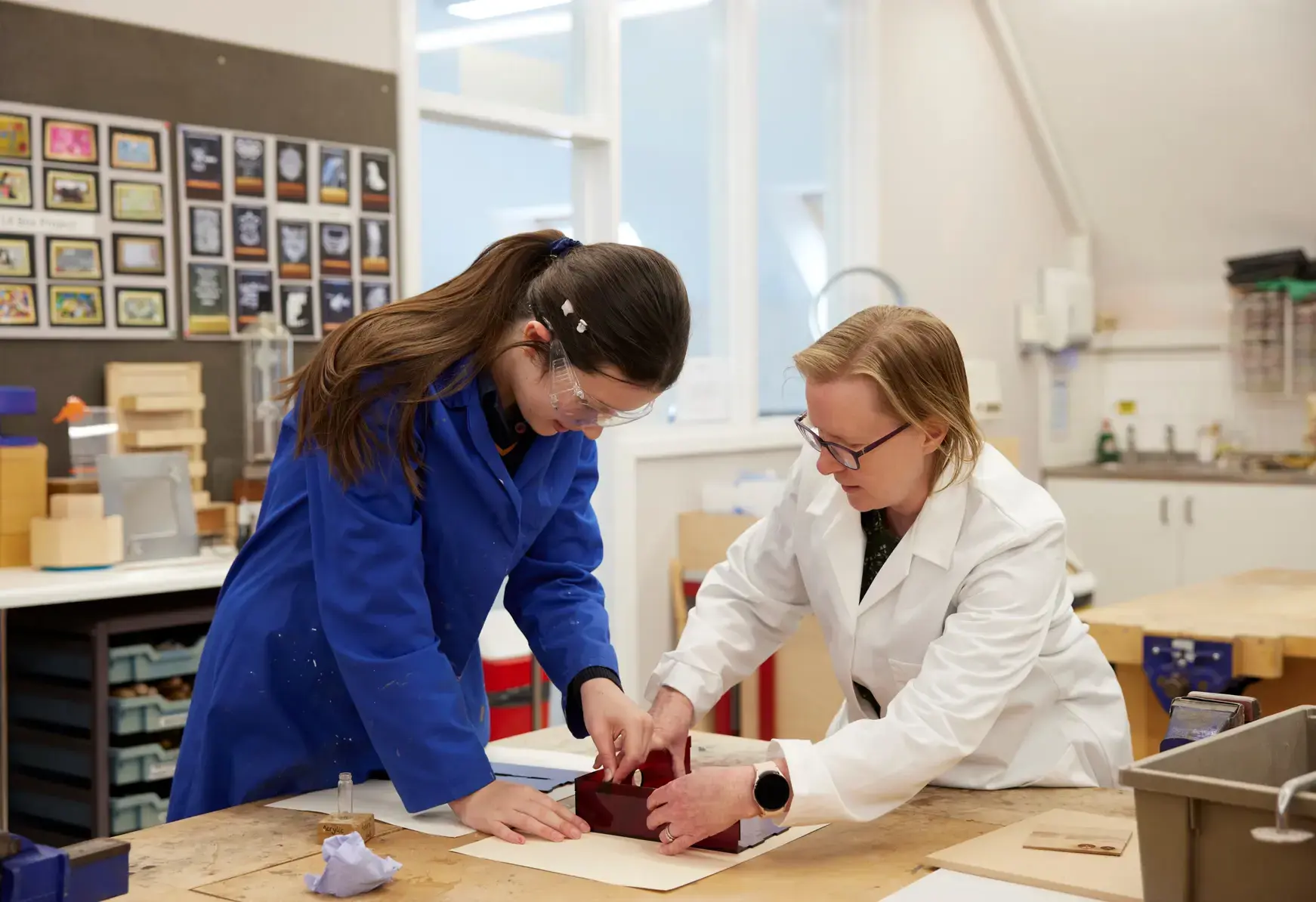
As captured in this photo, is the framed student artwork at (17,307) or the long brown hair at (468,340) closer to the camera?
the long brown hair at (468,340)

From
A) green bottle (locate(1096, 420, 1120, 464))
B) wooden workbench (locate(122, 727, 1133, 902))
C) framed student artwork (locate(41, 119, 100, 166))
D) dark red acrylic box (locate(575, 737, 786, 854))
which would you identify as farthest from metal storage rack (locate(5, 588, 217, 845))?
green bottle (locate(1096, 420, 1120, 464))

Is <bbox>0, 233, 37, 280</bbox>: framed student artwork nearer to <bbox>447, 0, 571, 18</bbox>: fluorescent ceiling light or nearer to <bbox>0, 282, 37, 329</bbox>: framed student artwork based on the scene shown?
<bbox>0, 282, 37, 329</bbox>: framed student artwork

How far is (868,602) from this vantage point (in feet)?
5.65

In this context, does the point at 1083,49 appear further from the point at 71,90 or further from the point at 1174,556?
the point at 71,90

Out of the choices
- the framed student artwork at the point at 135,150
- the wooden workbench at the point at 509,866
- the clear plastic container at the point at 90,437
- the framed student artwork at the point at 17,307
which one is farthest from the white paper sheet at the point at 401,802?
the framed student artwork at the point at 135,150

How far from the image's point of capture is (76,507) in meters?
2.78

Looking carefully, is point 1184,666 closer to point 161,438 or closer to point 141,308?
point 161,438

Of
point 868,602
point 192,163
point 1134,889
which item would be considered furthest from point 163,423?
point 1134,889

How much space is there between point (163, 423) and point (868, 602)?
6.66ft

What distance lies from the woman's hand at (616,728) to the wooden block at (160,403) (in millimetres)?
1772

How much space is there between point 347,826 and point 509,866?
0.20 m

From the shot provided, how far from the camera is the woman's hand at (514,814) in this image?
150 centimetres

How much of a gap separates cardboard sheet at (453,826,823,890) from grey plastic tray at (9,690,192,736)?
1.42 metres

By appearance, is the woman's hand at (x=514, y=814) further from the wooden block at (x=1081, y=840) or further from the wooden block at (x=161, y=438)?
the wooden block at (x=161, y=438)
